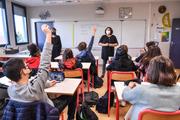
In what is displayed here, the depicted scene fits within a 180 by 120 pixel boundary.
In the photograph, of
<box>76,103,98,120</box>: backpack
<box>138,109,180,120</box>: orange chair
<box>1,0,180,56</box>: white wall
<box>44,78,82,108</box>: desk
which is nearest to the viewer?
<box>138,109,180,120</box>: orange chair

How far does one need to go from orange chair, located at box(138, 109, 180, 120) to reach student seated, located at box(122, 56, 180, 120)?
0.04 metres

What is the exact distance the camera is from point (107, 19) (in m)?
6.34

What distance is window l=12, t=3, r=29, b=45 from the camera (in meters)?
6.00

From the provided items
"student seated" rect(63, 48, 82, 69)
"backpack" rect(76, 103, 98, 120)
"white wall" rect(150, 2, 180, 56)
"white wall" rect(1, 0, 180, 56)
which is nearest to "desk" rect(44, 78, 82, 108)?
"backpack" rect(76, 103, 98, 120)

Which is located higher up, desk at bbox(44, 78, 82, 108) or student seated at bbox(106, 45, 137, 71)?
student seated at bbox(106, 45, 137, 71)

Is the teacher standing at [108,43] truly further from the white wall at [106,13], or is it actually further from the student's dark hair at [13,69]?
the student's dark hair at [13,69]

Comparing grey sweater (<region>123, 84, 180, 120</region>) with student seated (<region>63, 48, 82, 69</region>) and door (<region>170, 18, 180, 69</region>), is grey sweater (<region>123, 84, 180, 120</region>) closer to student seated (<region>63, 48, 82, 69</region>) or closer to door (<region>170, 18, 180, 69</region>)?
student seated (<region>63, 48, 82, 69</region>)

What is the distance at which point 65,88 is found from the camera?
2.02 m

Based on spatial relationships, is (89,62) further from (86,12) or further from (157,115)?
(86,12)

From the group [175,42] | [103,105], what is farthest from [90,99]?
[175,42]

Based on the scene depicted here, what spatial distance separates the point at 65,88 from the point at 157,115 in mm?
1101

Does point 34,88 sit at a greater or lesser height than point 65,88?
greater

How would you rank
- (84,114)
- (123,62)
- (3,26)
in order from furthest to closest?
(3,26), (123,62), (84,114)

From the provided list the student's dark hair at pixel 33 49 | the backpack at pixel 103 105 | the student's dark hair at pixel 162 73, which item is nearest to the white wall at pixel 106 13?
the student's dark hair at pixel 33 49
